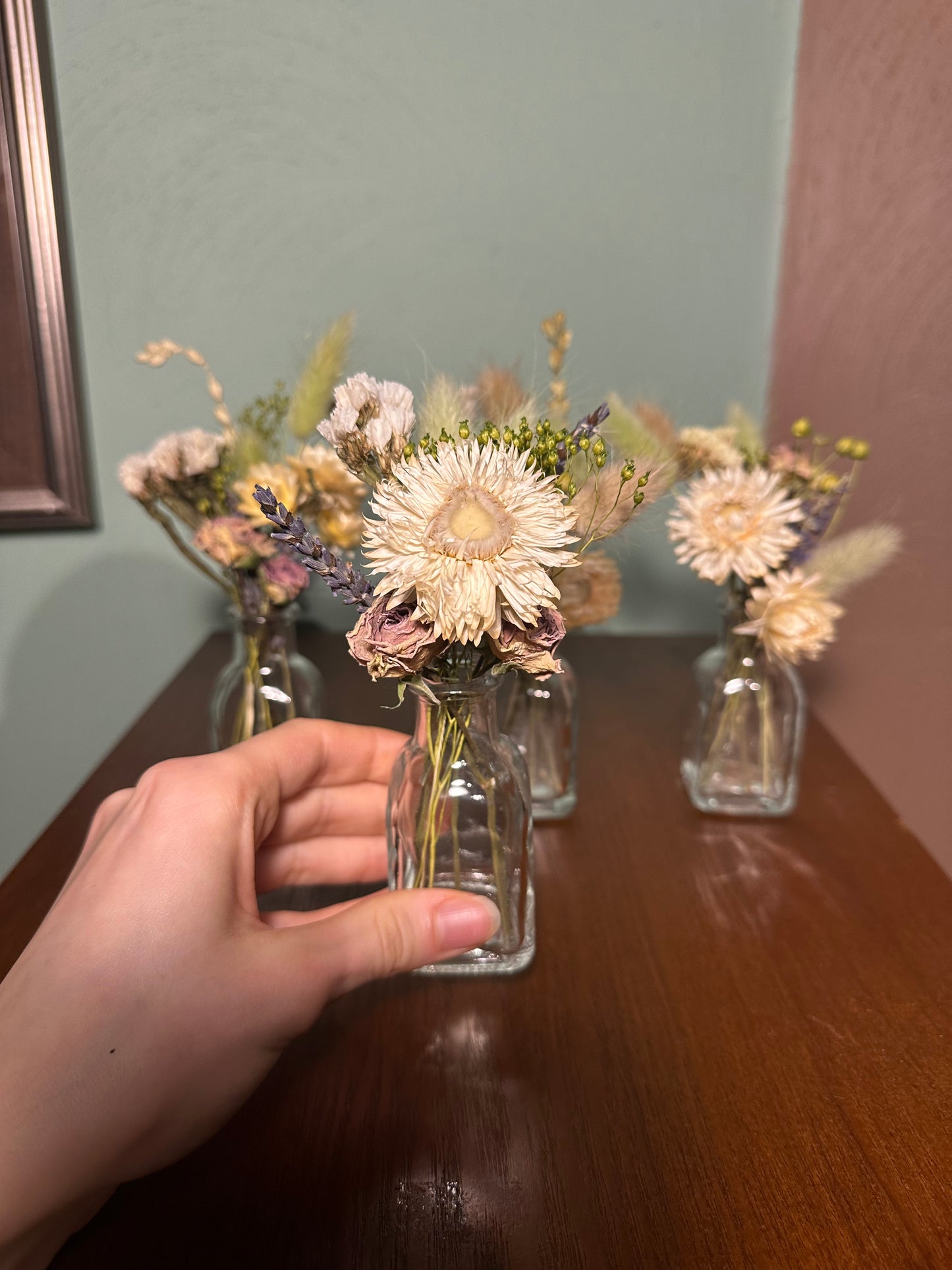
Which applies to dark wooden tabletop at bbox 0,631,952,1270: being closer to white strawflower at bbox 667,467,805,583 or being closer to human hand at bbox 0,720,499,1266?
human hand at bbox 0,720,499,1266

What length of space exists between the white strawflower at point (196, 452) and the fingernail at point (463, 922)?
459 mm

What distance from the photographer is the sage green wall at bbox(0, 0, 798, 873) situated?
1.12 m

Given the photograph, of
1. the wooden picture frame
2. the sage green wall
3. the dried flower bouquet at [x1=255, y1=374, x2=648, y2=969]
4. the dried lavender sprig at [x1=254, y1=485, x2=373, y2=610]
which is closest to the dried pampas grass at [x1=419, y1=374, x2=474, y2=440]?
the dried flower bouquet at [x1=255, y1=374, x2=648, y2=969]

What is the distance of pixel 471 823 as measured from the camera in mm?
580

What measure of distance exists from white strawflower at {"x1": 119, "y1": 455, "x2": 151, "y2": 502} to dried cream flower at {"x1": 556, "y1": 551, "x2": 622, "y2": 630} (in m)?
0.39

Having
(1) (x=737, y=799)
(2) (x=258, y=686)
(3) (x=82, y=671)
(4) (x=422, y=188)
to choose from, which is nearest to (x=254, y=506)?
(2) (x=258, y=686)

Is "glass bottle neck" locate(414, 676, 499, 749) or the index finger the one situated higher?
"glass bottle neck" locate(414, 676, 499, 749)

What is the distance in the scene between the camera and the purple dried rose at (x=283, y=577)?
0.75 metres

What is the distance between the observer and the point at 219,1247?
1.31ft

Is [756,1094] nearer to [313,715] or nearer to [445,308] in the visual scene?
[313,715]

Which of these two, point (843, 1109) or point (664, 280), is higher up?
point (664, 280)

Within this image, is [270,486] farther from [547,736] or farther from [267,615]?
[547,736]

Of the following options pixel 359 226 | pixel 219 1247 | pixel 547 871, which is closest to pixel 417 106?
pixel 359 226

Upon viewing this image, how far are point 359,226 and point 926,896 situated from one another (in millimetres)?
1079
